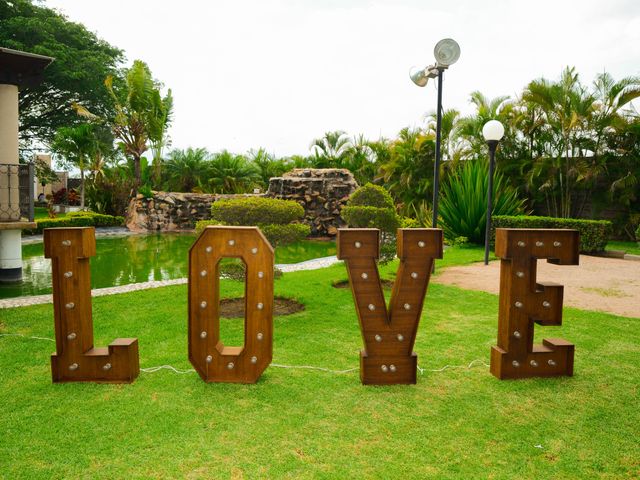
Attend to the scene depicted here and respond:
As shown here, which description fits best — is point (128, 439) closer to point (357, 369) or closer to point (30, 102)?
point (357, 369)

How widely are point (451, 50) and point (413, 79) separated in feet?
2.88

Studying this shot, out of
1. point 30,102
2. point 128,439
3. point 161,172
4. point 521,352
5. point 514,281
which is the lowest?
point 128,439

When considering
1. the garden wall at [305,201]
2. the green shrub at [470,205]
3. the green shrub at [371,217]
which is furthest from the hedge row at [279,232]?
the garden wall at [305,201]

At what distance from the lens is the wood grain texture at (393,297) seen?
134 inches

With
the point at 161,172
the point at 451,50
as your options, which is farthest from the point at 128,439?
the point at 161,172

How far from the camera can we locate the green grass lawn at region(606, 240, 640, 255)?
12641 mm

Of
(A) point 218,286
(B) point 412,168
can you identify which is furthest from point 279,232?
(B) point 412,168

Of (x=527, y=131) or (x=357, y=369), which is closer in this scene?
(x=357, y=369)

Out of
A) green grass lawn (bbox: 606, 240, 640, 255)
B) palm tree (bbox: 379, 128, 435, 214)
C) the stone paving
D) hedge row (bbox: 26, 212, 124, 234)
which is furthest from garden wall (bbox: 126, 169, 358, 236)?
green grass lawn (bbox: 606, 240, 640, 255)

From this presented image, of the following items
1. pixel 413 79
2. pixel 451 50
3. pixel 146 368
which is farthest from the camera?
pixel 413 79

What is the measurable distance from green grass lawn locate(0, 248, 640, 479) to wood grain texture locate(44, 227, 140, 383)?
0.11m

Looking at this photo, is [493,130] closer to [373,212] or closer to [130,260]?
[373,212]

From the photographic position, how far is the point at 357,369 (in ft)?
12.5

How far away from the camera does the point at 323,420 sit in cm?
292
